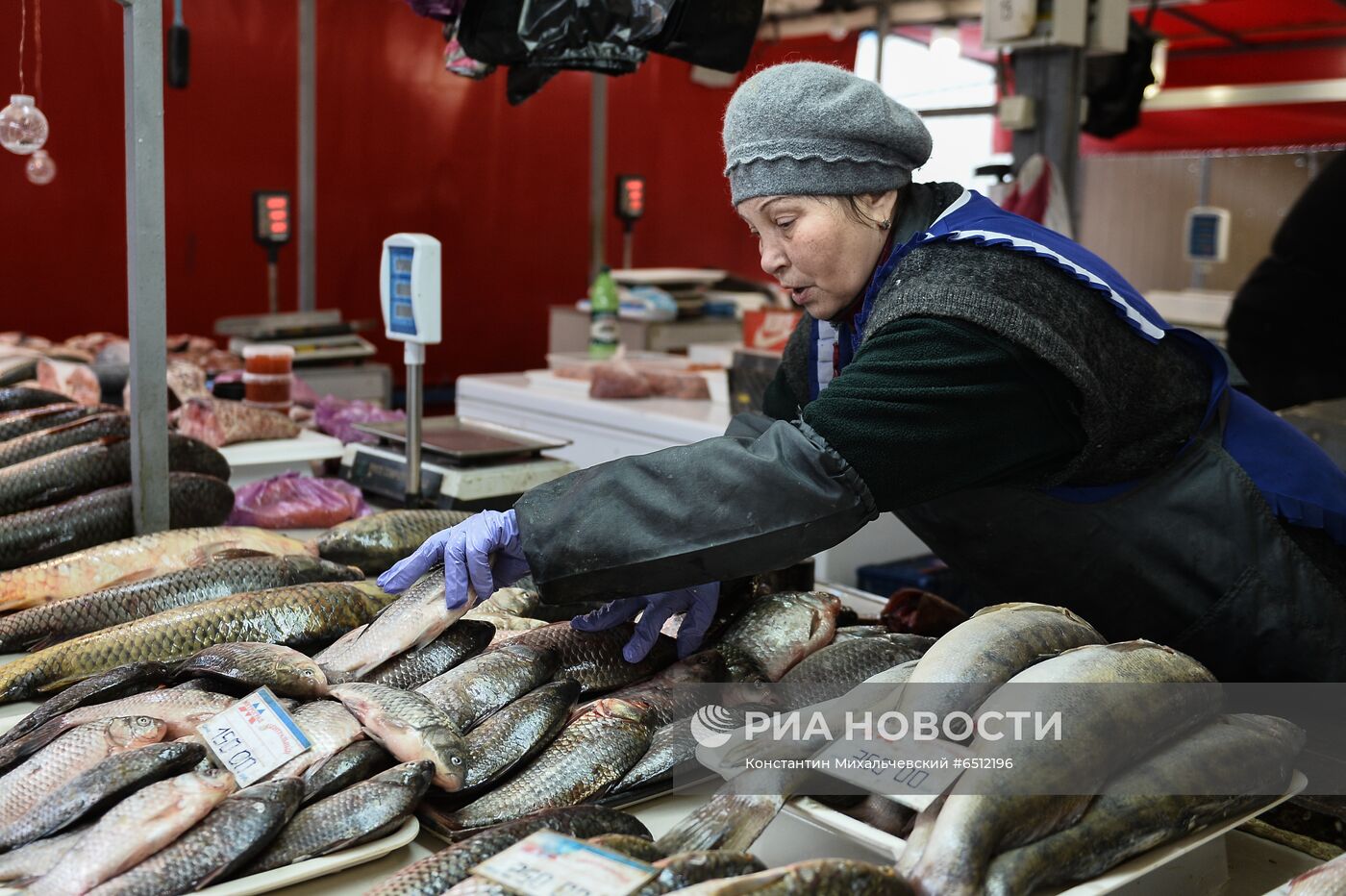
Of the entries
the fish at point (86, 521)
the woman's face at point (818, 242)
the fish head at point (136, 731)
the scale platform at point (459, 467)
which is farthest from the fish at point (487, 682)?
the scale platform at point (459, 467)

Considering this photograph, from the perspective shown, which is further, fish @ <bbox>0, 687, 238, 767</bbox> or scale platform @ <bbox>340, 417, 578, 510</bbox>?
scale platform @ <bbox>340, 417, 578, 510</bbox>

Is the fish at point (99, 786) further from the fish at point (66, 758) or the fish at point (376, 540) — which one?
the fish at point (376, 540)

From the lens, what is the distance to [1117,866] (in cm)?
157

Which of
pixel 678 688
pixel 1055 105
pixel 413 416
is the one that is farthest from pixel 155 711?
pixel 1055 105

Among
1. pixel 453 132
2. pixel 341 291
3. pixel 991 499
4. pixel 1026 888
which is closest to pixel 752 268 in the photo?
pixel 453 132

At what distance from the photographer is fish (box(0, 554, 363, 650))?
7.75 feet

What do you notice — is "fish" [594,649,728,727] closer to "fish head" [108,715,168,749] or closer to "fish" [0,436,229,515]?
"fish head" [108,715,168,749]

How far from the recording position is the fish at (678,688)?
199cm

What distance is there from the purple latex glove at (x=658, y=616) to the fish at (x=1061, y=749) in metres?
0.46

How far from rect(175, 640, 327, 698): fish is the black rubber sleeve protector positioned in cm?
38

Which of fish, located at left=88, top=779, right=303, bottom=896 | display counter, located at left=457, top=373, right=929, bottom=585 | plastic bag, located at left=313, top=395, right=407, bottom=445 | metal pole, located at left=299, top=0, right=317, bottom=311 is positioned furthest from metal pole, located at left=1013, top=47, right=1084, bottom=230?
fish, located at left=88, top=779, right=303, bottom=896

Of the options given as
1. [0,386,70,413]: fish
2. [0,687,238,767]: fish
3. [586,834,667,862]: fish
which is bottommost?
[586,834,667,862]: fish

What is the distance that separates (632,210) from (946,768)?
7.71 m

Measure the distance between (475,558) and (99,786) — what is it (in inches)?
24.6
